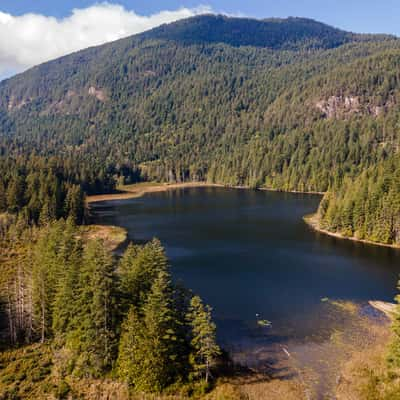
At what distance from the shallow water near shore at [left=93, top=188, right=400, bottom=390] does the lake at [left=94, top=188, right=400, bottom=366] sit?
0.46ft

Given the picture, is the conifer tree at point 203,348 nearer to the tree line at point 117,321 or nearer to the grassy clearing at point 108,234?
the tree line at point 117,321

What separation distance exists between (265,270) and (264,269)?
2.29 feet

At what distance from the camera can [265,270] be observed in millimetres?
78312

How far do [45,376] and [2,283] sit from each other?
98.3 ft

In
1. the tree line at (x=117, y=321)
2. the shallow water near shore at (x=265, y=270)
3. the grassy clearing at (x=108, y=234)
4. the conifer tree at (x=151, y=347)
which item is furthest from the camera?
the grassy clearing at (x=108, y=234)

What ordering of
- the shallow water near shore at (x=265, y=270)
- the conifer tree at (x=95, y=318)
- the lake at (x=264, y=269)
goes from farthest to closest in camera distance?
the lake at (x=264, y=269), the shallow water near shore at (x=265, y=270), the conifer tree at (x=95, y=318)

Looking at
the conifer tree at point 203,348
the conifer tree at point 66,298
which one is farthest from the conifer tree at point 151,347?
the conifer tree at point 66,298

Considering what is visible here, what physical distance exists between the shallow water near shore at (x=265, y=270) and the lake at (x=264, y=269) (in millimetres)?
139

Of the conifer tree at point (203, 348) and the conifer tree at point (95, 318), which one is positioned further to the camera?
the conifer tree at point (95, 318)

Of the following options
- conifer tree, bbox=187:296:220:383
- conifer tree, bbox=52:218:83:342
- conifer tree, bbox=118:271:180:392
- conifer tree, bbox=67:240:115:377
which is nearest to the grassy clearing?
conifer tree, bbox=52:218:83:342

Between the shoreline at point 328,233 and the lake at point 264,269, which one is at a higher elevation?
the shoreline at point 328,233

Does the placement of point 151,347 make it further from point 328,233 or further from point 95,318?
point 328,233

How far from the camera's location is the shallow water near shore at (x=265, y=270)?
52.9 m

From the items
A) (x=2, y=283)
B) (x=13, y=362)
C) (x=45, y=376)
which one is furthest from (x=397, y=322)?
(x=2, y=283)
